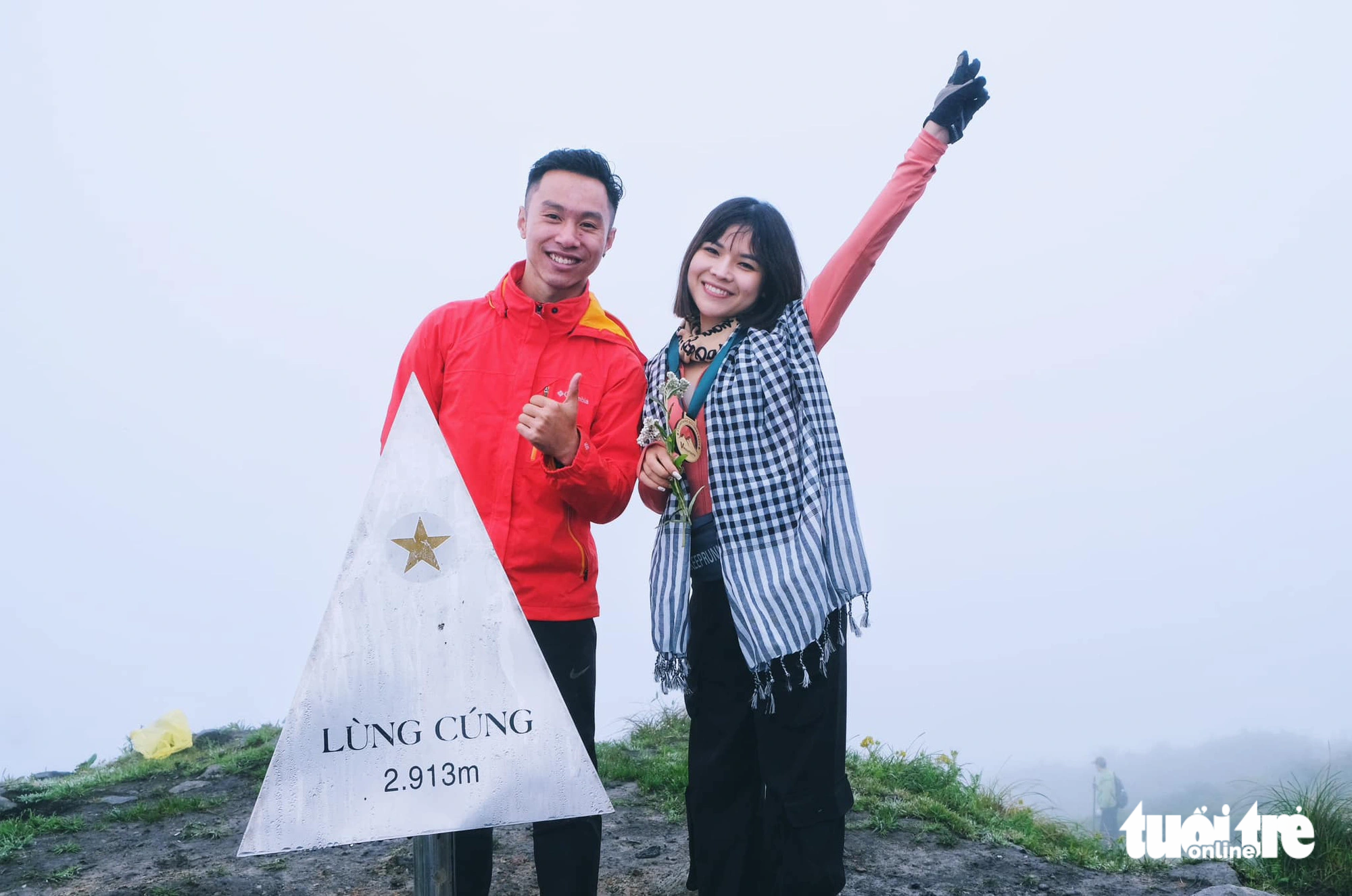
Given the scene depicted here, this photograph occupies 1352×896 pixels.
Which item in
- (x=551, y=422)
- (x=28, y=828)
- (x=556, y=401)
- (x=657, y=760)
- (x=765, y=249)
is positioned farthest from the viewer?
(x=657, y=760)

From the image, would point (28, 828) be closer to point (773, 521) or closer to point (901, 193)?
point (773, 521)

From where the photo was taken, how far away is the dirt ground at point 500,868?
123 inches

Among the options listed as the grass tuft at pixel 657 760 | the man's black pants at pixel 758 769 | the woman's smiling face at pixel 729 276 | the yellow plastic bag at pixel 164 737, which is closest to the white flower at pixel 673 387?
the woman's smiling face at pixel 729 276

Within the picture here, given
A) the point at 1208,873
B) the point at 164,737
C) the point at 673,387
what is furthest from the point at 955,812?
the point at 164,737

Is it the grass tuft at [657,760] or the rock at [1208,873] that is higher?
the grass tuft at [657,760]

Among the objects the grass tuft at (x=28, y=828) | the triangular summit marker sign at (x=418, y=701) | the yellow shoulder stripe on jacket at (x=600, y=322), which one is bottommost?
the grass tuft at (x=28, y=828)

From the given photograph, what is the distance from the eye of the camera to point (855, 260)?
7.80 ft

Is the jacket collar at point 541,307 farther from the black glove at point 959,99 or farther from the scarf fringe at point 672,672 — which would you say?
the black glove at point 959,99

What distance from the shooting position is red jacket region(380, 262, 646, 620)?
233cm

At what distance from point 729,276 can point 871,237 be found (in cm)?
35

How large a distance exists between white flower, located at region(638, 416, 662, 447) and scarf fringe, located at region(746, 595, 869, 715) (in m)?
0.58

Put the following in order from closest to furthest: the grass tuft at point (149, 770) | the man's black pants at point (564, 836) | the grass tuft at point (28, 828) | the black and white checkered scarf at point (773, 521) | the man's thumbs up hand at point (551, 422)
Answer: the man's thumbs up hand at point (551, 422) < the black and white checkered scarf at point (773, 521) < the man's black pants at point (564, 836) < the grass tuft at point (28, 828) < the grass tuft at point (149, 770)

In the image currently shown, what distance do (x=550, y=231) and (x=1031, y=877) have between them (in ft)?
8.42

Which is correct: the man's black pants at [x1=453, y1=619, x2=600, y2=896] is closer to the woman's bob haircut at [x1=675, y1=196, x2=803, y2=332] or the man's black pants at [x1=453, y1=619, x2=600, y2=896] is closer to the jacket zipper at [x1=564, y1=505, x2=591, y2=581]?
the jacket zipper at [x1=564, y1=505, x2=591, y2=581]
